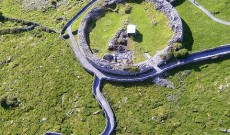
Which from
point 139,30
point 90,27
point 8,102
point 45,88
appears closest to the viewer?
point 8,102

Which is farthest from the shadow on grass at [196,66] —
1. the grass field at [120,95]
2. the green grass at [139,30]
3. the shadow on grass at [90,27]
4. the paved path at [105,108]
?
the shadow on grass at [90,27]

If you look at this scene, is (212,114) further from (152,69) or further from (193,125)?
(152,69)

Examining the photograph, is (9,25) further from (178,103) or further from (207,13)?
(207,13)

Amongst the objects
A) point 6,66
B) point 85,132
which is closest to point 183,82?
point 85,132

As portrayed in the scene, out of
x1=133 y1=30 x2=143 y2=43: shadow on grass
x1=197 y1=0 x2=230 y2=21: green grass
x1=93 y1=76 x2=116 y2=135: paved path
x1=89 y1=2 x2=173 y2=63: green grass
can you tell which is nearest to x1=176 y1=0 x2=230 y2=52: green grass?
x1=197 y1=0 x2=230 y2=21: green grass

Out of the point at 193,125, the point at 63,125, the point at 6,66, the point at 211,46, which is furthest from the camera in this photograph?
the point at 6,66

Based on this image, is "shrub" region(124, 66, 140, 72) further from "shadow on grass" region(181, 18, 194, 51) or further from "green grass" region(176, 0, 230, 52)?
"green grass" region(176, 0, 230, 52)

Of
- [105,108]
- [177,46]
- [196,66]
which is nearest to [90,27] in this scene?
[177,46]
